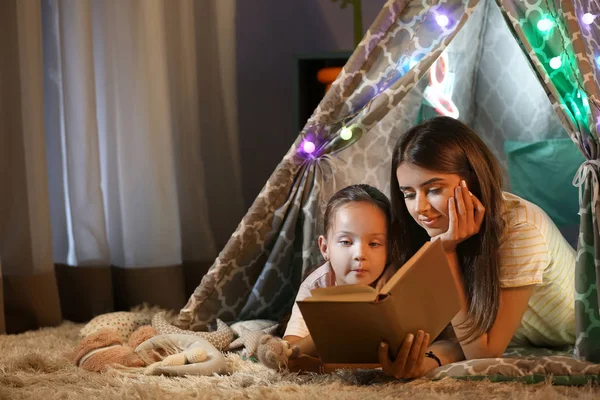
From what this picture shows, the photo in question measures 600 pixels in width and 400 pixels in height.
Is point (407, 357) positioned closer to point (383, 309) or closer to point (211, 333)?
point (383, 309)

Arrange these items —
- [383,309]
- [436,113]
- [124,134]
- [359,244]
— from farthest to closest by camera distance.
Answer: [124,134]
[436,113]
[359,244]
[383,309]

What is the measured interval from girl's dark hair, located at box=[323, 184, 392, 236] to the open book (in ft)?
1.11

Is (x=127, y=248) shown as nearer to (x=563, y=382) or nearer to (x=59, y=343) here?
(x=59, y=343)

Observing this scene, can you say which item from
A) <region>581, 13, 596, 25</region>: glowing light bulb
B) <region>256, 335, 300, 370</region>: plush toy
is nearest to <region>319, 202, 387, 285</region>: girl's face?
<region>256, 335, 300, 370</region>: plush toy

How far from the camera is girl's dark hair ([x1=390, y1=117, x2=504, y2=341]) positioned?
1612 millimetres

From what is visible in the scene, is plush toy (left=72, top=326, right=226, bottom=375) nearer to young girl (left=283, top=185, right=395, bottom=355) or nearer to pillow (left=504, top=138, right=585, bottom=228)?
young girl (left=283, top=185, right=395, bottom=355)

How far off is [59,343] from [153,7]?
3.96ft

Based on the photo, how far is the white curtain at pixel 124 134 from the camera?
98.3 inches

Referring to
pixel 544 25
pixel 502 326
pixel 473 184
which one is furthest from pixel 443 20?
pixel 502 326

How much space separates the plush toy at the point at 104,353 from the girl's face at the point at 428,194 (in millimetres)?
727

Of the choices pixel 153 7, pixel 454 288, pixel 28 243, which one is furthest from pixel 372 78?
pixel 28 243

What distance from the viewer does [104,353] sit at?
179cm

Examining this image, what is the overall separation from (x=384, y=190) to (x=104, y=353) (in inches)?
36.2

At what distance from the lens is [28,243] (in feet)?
7.71
